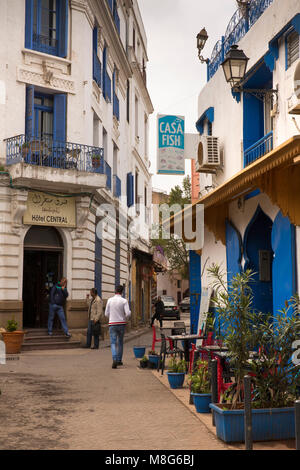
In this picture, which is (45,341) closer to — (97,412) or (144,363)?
(144,363)

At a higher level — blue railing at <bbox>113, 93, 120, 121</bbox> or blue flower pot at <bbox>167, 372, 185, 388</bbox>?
blue railing at <bbox>113, 93, 120, 121</bbox>

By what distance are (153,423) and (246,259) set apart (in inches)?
204

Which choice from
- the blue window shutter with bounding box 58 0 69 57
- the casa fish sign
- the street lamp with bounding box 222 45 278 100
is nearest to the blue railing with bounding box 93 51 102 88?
the blue window shutter with bounding box 58 0 69 57

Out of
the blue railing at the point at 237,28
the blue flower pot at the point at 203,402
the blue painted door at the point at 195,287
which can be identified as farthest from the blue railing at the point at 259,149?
the blue painted door at the point at 195,287

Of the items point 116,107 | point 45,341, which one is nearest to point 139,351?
point 45,341

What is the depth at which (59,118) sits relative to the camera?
1794 cm

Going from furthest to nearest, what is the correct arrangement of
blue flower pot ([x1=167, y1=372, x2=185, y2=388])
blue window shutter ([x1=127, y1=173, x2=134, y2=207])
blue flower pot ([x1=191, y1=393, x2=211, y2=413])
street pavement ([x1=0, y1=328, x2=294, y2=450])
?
blue window shutter ([x1=127, y1=173, x2=134, y2=207]) < blue flower pot ([x1=167, y1=372, x2=185, y2=388]) < blue flower pot ([x1=191, y1=393, x2=211, y2=413]) < street pavement ([x1=0, y1=328, x2=294, y2=450])

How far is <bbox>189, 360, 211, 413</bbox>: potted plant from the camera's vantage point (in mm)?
7652

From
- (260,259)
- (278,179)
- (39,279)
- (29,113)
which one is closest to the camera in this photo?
(278,179)

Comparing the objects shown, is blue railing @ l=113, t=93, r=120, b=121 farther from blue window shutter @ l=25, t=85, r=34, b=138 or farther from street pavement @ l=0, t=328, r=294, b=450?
street pavement @ l=0, t=328, r=294, b=450

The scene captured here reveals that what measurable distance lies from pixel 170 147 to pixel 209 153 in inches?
99.5

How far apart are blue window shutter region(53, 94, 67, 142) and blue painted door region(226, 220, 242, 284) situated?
762 centimetres

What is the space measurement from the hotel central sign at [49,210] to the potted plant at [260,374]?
11.5 m

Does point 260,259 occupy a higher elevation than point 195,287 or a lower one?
higher
